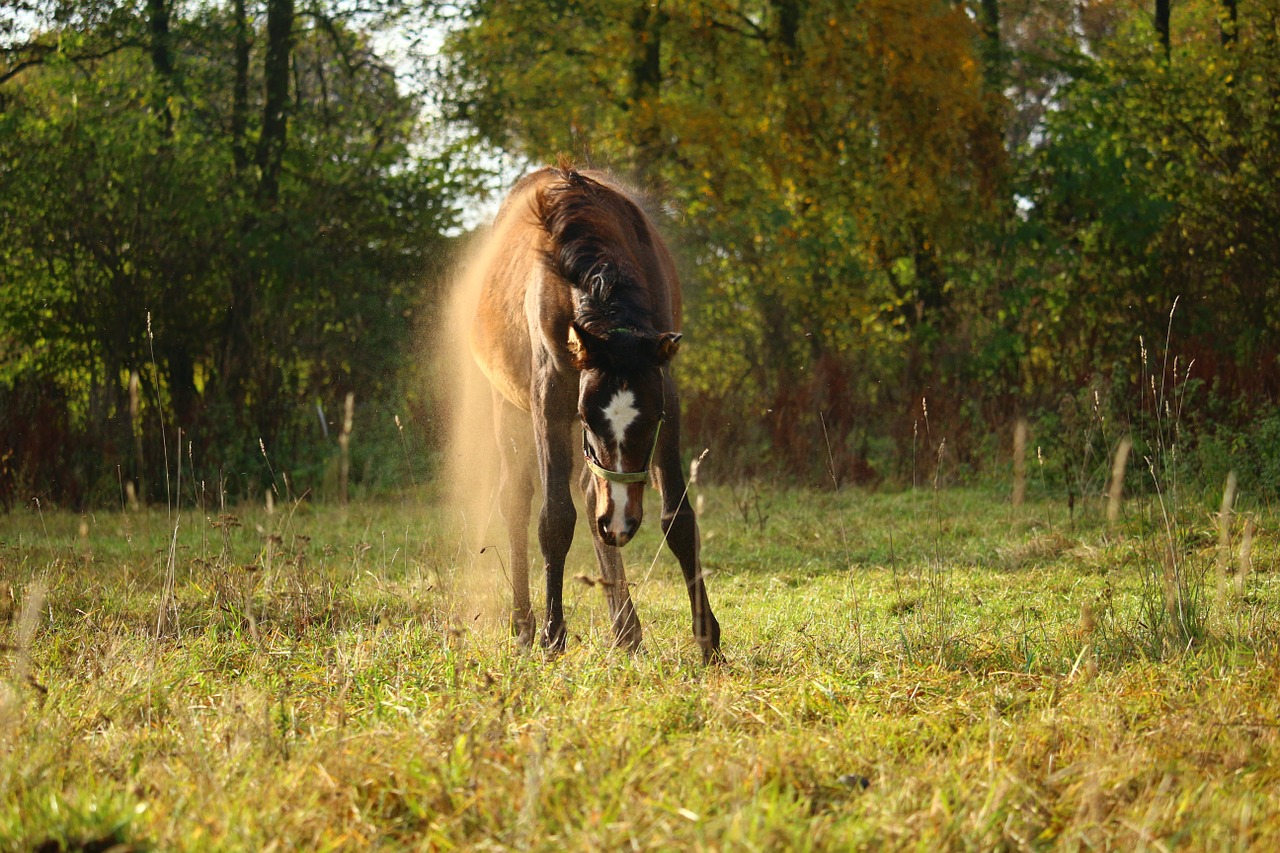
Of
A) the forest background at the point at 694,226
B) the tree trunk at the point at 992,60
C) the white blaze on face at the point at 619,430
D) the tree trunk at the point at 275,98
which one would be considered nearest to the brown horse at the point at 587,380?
the white blaze on face at the point at 619,430

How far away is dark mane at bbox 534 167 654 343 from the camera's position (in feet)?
15.2

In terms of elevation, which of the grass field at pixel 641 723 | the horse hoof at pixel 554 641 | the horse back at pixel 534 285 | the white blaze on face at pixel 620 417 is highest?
the horse back at pixel 534 285

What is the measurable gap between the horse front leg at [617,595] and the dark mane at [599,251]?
0.76 m

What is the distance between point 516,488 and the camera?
6.30 metres

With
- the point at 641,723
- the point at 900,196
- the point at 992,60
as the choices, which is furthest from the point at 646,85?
the point at 641,723

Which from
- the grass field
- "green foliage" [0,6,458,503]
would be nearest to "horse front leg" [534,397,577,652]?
the grass field

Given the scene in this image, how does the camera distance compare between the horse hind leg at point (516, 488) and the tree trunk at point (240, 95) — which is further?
the tree trunk at point (240, 95)

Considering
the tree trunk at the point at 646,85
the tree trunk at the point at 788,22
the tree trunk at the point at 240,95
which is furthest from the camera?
the tree trunk at the point at 646,85

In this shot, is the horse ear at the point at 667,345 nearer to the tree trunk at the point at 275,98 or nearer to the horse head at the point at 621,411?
the horse head at the point at 621,411

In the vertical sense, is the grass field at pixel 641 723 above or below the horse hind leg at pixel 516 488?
below

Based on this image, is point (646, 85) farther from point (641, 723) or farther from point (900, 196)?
point (641, 723)

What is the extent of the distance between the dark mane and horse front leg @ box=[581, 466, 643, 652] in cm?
76

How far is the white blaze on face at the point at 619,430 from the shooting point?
173 inches

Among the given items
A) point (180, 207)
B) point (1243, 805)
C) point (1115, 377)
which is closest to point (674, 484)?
point (1243, 805)
